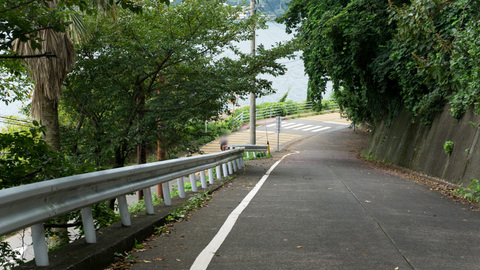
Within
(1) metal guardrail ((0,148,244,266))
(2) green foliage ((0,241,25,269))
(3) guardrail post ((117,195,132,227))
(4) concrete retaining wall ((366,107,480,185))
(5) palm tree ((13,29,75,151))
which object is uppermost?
(5) palm tree ((13,29,75,151))

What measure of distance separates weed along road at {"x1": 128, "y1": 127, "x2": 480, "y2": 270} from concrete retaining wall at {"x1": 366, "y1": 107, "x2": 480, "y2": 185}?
470 centimetres

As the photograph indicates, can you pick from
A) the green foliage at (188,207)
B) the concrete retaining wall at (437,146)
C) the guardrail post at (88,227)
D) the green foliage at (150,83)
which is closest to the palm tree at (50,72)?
the green foliage at (150,83)

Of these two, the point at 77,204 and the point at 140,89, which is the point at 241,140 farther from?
the point at 77,204

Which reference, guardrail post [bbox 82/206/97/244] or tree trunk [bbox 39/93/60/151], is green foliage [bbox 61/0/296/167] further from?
guardrail post [bbox 82/206/97/244]

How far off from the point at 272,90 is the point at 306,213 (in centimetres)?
1027

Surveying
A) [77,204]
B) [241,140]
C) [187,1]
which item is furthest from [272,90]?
[241,140]

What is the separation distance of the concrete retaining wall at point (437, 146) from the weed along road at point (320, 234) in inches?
185

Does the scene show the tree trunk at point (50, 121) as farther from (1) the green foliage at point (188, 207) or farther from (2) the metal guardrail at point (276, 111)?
(2) the metal guardrail at point (276, 111)

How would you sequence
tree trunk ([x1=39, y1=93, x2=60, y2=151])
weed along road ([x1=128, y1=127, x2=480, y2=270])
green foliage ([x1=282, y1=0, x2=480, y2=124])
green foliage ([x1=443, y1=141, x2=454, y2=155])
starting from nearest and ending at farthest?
weed along road ([x1=128, y1=127, x2=480, y2=270]), tree trunk ([x1=39, y1=93, x2=60, y2=151]), green foliage ([x1=282, y1=0, x2=480, y2=124]), green foliage ([x1=443, y1=141, x2=454, y2=155])

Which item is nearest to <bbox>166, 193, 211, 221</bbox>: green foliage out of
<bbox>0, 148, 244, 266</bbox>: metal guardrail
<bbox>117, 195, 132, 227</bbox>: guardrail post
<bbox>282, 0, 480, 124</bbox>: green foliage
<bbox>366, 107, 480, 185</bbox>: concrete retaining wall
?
<bbox>0, 148, 244, 266</bbox>: metal guardrail

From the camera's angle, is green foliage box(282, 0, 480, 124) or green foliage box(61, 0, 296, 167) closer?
green foliage box(61, 0, 296, 167)

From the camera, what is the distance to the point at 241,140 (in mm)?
45594

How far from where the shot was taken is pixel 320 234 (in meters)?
6.34

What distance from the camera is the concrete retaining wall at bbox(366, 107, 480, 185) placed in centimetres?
1461
